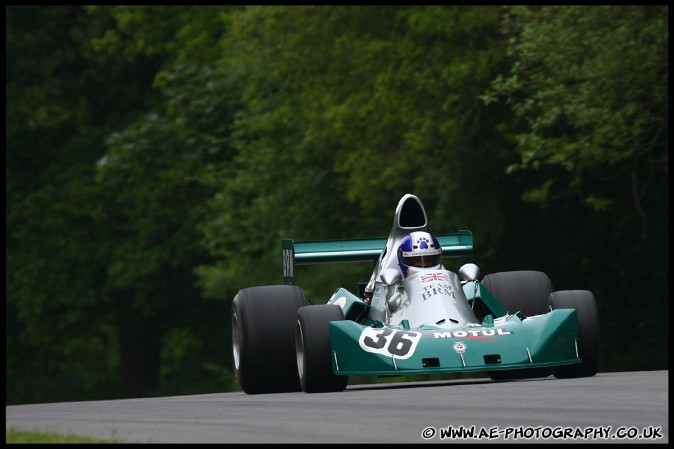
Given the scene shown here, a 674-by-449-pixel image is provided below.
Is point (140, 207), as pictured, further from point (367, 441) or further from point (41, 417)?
point (367, 441)

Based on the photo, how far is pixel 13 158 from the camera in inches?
1896

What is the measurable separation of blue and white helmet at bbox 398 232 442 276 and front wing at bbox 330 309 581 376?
1562 millimetres

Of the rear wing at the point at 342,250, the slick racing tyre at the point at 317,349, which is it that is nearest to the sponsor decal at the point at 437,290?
the slick racing tyre at the point at 317,349

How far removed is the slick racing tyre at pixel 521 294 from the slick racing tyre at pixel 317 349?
9.67ft

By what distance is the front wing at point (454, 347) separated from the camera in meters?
16.4

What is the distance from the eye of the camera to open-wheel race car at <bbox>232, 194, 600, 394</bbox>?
A: 16.6 meters

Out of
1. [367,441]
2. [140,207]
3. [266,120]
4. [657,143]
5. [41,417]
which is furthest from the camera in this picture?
[140,207]

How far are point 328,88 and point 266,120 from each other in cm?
315

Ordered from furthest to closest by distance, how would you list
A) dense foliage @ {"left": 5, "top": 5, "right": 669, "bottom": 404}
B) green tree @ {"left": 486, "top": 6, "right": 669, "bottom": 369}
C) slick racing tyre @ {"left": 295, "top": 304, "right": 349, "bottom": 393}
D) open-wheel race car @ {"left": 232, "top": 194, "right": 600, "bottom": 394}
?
dense foliage @ {"left": 5, "top": 5, "right": 669, "bottom": 404}, green tree @ {"left": 486, "top": 6, "right": 669, "bottom": 369}, slick racing tyre @ {"left": 295, "top": 304, "right": 349, "bottom": 393}, open-wheel race car @ {"left": 232, "top": 194, "right": 600, "bottom": 394}

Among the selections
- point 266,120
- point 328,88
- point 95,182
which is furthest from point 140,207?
point 328,88

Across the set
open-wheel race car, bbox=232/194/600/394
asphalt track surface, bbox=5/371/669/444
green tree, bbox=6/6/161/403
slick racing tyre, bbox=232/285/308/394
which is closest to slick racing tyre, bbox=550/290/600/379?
open-wheel race car, bbox=232/194/600/394

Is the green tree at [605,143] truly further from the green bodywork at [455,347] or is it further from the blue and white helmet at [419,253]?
the green bodywork at [455,347]

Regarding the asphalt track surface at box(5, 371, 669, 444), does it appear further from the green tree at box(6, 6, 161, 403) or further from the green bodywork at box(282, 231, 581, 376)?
the green tree at box(6, 6, 161, 403)

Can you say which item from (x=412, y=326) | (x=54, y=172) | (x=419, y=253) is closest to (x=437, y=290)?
(x=412, y=326)
